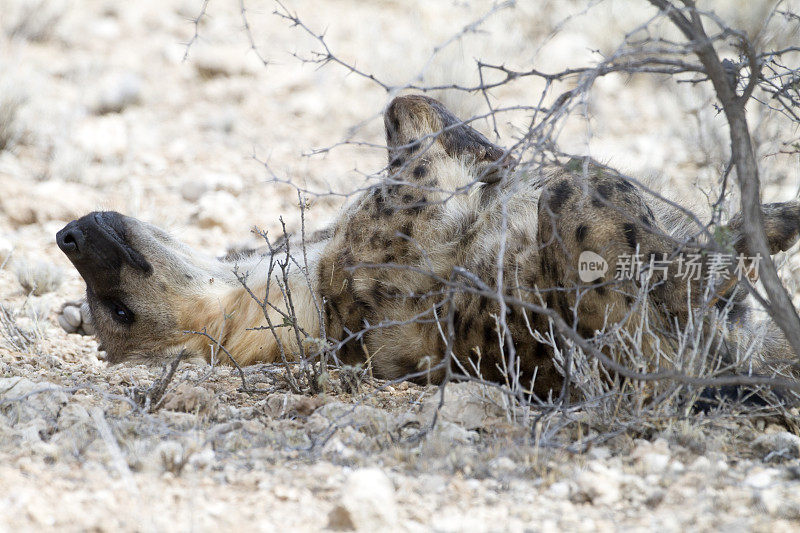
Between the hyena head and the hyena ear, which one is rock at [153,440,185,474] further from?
the hyena ear

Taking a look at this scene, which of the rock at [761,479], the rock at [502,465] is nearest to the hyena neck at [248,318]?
the rock at [502,465]

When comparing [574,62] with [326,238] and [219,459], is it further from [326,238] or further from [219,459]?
[219,459]

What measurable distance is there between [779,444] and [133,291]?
130 inches

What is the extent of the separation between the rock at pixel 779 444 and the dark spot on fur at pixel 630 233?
35.4 inches

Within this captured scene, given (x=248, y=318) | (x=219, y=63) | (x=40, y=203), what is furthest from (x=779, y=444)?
(x=219, y=63)

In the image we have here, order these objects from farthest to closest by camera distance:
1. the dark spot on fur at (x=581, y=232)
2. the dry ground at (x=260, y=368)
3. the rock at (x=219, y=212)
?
the rock at (x=219, y=212) → the dark spot on fur at (x=581, y=232) → the dry ground at (x=260, y=368)

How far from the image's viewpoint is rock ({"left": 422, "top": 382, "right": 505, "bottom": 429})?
2.98 m

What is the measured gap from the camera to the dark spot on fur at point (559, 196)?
3404mm

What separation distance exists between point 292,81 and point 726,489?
7.99 m

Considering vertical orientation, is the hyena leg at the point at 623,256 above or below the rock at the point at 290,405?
above

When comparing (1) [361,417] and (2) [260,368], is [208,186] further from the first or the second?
(1) [361,417]

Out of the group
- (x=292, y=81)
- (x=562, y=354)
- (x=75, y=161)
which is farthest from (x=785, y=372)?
(x=292, y=81)

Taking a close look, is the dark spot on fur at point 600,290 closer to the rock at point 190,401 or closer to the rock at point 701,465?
the rock at point 701,465

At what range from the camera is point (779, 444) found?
265 centimetres
